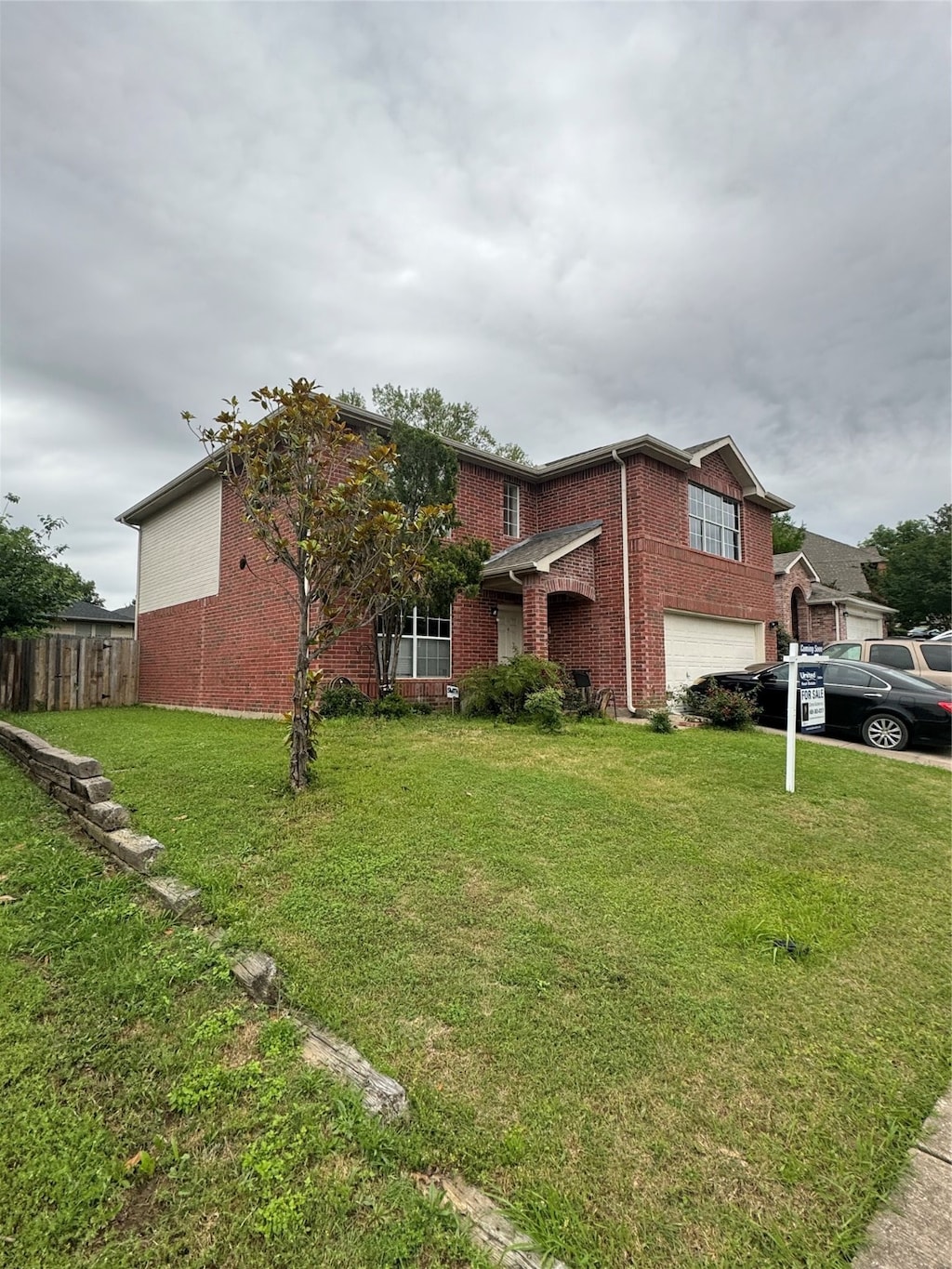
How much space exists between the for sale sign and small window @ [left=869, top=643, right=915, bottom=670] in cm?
544

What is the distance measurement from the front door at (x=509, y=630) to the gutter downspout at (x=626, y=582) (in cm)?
238

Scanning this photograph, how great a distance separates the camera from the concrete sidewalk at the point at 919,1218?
1758 millimetres

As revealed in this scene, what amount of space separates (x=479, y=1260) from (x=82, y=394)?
14.7 meters

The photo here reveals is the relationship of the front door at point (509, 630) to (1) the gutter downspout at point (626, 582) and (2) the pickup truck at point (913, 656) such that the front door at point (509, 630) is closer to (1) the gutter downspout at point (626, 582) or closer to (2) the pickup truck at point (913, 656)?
(1) the gutter downspout at point (626, 582)

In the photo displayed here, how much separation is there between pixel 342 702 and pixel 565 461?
24.1 ft

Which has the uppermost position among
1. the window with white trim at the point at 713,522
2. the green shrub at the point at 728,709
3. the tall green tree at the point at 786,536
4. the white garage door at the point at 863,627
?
the tall green tree at the point at 786,536

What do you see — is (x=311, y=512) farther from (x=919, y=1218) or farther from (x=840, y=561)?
(x=840, y=561)

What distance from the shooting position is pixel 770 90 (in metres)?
7.61

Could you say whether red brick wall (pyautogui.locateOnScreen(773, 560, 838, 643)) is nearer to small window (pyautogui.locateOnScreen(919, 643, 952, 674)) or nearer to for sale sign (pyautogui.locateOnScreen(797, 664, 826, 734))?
small window (pyautogui.locateOnScreen(919, 643, 952, 674))

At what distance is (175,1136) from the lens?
77.4 inches

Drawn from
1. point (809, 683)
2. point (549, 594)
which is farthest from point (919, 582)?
point (809, 683)

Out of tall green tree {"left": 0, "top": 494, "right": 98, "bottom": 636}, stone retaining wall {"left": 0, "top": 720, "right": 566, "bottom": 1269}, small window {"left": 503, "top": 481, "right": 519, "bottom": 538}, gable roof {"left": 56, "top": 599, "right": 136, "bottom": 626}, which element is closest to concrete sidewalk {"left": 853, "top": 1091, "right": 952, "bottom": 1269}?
stone retaining wall {"left": 0, "top": 720, "right": 566, "bottom": 1269}

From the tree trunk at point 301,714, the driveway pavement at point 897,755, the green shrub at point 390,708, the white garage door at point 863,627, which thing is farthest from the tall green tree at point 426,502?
the white garage door at point 863,627

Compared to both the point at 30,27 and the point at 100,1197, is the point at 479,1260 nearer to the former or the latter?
the point at 100,1197
